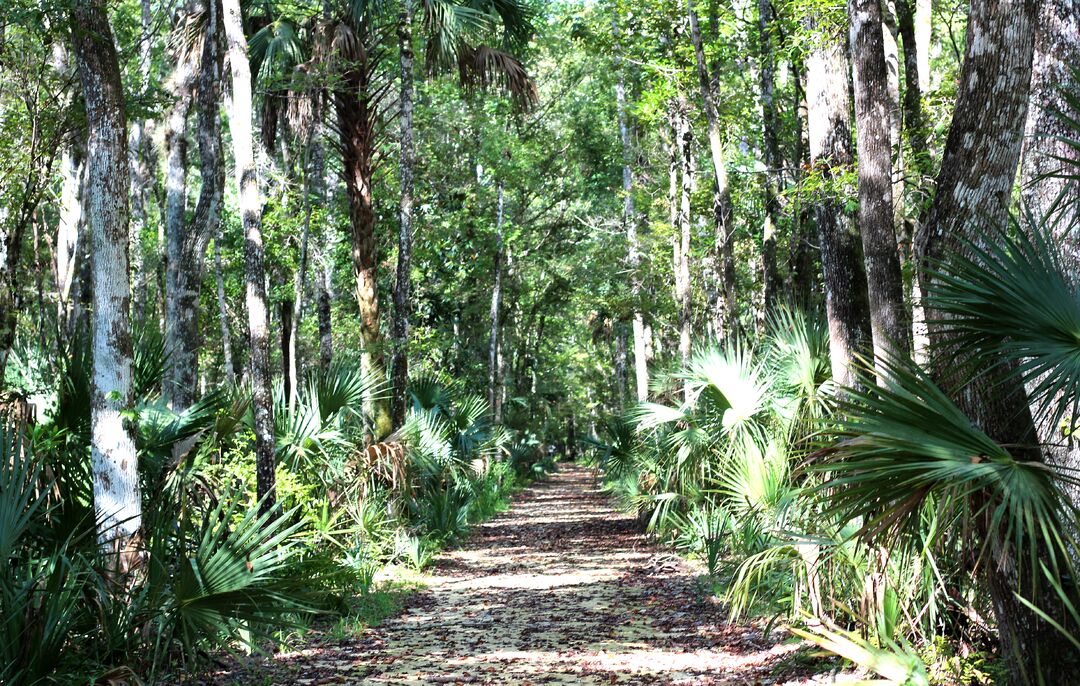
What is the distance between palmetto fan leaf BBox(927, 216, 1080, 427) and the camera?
416cm

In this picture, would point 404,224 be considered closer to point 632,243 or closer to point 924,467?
point 632,243

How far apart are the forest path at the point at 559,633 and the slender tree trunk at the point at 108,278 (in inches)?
77.9

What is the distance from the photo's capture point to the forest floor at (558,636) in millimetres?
7551

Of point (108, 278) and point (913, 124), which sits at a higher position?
point (913, 124)

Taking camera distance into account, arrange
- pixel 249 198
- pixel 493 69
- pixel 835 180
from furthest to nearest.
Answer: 1. pixel 493 69
2. pixel 249 198
3. pixel 835 180

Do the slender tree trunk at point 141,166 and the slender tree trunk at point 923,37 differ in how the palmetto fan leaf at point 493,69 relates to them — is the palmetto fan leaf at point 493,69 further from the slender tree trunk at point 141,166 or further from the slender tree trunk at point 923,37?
the slender tree trunk at point 923,37

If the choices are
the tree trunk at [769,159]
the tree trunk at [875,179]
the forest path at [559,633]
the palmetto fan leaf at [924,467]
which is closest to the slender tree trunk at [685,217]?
the tree trunk at [769,159]

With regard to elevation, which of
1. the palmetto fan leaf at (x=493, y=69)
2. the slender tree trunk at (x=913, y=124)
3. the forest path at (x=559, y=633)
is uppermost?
the palmetto fan leaf at (x=493, y=69)

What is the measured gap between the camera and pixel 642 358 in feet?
82.4

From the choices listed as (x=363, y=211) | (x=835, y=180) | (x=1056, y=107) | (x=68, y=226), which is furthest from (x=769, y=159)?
(x=68, y=226)

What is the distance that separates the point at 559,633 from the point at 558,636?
0.15 m

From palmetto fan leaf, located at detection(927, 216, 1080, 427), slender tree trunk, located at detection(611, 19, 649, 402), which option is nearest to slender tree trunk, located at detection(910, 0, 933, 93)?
palmetto fan leaf, located at detection(927, 216, 1080, 427)

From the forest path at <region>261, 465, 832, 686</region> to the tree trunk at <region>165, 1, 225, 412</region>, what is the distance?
4713 mm

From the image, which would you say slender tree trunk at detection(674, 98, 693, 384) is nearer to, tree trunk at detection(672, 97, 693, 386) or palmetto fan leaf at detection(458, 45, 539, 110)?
tree trunk at detection(672, 97, 693, 386)
